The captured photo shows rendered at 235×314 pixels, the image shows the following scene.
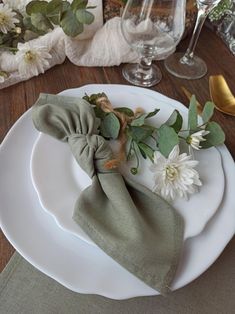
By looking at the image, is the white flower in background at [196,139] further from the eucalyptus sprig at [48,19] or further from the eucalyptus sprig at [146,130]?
the eucalyptus sprig at [48,19]

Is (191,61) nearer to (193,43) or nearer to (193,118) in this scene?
(193,43)

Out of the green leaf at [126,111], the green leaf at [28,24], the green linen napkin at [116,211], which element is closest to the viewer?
the green linen napkin at [116,211]

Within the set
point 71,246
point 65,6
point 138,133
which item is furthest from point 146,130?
point 65,6

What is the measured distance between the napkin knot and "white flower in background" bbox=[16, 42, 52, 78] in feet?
0.59

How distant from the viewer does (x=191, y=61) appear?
0.56 meters

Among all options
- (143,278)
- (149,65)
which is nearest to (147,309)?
(143,278)

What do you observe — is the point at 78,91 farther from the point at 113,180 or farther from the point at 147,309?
the point at 147,309

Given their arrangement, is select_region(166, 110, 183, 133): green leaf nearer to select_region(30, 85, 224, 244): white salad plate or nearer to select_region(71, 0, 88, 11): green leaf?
select_region(30, 85, 224, 244): white salad plate

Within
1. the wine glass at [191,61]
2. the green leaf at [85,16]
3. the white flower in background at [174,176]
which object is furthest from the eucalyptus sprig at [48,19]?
the white flower in background at [174,176]

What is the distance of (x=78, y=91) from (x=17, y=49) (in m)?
0.12

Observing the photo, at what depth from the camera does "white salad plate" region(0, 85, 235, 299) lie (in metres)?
0.28

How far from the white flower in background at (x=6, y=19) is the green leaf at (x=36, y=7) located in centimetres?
2

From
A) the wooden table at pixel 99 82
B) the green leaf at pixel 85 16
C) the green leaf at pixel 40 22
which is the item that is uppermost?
the green leaf at pixel 85 16

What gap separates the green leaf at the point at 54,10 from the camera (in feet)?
1.56
